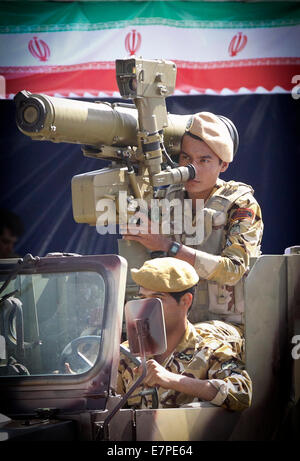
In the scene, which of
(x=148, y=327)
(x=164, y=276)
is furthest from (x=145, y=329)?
(x=164, y=276)

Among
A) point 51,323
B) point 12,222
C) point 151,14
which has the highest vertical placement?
point 151,14

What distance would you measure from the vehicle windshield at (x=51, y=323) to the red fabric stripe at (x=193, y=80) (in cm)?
350

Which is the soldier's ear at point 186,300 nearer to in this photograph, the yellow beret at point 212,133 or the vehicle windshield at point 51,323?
the vehicle windshield at point 51,323

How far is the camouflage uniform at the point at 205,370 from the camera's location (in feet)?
11.4

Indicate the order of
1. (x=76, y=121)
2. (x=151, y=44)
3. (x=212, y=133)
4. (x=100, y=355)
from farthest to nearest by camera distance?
(x=151, y=44), (x=212, y=133), (x=76, y=121), (x=100, y=355)

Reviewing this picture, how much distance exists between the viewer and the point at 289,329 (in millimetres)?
3742

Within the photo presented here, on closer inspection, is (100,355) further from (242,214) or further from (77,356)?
(242,214)

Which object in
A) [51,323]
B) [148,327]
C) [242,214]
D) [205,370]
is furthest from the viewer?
[242,214]

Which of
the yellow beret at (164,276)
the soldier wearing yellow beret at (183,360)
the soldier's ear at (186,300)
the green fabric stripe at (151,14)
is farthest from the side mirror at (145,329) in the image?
the green fabric stripe at (151,14)

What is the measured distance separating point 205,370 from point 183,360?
3.8 inches

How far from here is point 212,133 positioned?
4.45 m
